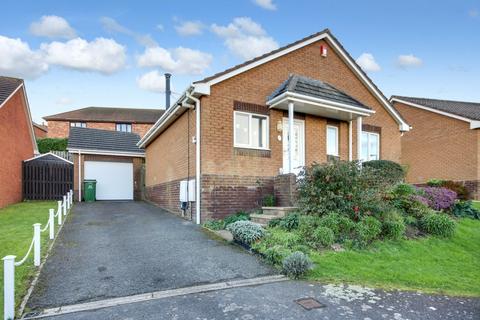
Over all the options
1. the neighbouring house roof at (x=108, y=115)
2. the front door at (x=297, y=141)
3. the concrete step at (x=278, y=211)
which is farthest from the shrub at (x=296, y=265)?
the neighbouring house roof at (x=108, y=115)

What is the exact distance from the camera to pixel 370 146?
14.9m

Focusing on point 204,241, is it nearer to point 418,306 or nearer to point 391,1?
point 418,306

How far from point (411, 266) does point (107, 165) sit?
18.1 m

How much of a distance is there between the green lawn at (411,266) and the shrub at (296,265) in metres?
0.20

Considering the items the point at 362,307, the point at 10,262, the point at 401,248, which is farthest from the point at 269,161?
the point at 10,262

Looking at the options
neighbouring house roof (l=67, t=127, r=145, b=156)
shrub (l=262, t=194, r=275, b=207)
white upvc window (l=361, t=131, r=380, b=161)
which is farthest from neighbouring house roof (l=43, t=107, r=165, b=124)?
shrub (l=262, t=194, r=275, b=207)

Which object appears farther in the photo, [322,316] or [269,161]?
[269,161]

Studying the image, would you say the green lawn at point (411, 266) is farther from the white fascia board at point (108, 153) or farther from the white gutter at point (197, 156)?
the white fascia board at point (108, 153)

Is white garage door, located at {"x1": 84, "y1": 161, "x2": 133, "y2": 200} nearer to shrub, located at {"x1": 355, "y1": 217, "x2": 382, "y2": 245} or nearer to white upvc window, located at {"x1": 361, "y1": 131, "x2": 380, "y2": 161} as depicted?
white upvc window, located at {"x1": 361, "y1": 131, "x2": 380, "y2": 161}

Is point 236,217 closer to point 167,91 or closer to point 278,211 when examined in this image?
point 278,211

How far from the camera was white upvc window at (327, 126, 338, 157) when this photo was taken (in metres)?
13.3

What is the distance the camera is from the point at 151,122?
40.9 metres

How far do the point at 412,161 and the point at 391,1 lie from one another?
11.2 metres

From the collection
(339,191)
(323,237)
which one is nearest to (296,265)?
(323,237)
